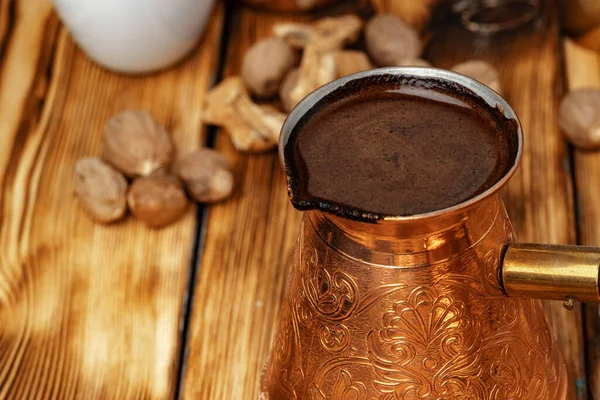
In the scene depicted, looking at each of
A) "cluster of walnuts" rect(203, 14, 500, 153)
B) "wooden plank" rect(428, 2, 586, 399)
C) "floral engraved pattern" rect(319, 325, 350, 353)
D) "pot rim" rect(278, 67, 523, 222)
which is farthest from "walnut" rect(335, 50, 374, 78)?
"floral engraved pattern" rect(319, 325, 350, 353)

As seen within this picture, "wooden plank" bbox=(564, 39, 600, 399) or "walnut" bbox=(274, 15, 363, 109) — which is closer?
"wooden plank" bbox=(564, 39, 600, 399)

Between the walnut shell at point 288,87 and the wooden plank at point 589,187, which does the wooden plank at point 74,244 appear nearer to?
the walnut shell at point 288,87

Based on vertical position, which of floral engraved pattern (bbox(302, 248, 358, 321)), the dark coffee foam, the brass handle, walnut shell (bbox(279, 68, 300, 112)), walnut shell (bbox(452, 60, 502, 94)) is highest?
walnut shell (bbox(452, 60, 502, 94))

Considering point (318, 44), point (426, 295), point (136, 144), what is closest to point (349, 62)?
point (318, 44)

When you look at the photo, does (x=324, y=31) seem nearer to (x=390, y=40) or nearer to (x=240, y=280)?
(x=390, y=40)

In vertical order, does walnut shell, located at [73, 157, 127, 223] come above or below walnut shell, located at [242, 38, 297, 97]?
below

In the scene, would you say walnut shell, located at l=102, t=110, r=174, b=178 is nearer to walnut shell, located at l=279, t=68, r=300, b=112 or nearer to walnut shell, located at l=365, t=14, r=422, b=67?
walnut shell, located at l=279, t=68, r=300, b=112
